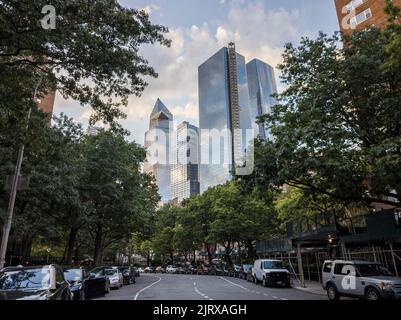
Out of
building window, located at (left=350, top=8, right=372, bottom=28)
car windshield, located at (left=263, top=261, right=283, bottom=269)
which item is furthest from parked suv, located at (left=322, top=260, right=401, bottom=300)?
building window, located at (left=350, top=8, right=372, bottom=28)

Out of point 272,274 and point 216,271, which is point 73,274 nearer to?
point 272,274

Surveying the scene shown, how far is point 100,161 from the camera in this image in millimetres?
29250

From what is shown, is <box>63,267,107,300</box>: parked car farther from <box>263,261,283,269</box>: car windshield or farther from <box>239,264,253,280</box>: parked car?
<box>239,264,253,280</box>: parked car

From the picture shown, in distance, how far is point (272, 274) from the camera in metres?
25.2

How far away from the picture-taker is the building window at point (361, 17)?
3219cm

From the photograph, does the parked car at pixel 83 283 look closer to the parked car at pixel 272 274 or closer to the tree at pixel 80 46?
the tree at pixel 80 46

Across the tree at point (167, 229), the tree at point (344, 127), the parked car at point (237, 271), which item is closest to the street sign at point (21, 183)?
the tree at point (344, 127)

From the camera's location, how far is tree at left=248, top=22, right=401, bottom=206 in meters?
13.5

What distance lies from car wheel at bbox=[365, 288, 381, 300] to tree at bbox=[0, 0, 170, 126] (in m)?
11.7

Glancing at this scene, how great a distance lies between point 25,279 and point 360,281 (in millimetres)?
12396

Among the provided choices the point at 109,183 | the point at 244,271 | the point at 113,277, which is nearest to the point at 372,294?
the point at 113,277

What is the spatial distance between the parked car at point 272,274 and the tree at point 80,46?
18305 mm

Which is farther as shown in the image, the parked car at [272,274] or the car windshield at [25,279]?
the parked car at [272,274]
